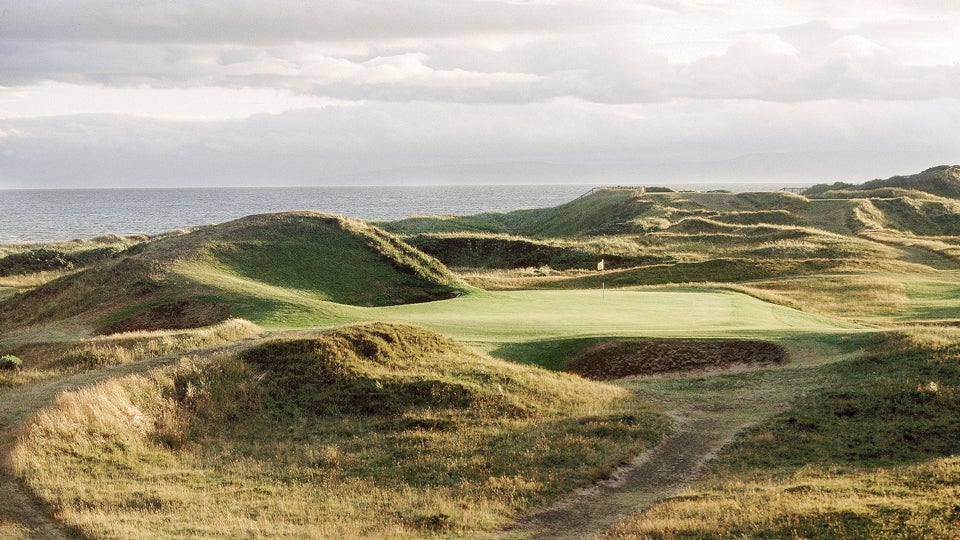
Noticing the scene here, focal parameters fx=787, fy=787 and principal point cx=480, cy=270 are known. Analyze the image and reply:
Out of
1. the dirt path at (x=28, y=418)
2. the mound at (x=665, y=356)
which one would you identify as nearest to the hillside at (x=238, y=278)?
the dirt path at (x=28, y=418)

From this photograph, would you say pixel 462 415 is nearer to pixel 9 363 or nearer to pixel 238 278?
pixel 9 363

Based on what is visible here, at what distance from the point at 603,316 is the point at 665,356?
855 centimetres

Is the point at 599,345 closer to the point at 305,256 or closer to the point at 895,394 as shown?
the point at 895,394

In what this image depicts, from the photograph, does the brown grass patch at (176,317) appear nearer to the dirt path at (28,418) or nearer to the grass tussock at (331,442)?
the dirt path at (28,418)

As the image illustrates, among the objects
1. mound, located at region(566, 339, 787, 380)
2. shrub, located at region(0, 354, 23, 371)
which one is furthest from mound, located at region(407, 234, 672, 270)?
shrub, located at region(0, 354, 23, 371)

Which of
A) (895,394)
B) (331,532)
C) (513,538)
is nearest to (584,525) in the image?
(513,538)

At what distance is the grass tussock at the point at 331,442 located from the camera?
14203 mm

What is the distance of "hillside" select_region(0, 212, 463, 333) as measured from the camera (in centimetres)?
3819

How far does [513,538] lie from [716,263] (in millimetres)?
54073

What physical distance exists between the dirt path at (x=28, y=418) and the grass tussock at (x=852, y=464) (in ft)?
31.3

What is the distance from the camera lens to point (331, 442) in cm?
1933

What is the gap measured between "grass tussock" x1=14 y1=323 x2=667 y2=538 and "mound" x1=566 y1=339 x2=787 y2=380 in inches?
123

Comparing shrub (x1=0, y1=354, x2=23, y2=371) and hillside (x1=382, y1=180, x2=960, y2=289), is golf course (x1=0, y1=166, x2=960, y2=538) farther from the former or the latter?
hillside (x1=382, y1=180, x2=960, y2=289)

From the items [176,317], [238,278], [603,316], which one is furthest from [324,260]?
[603,316]
